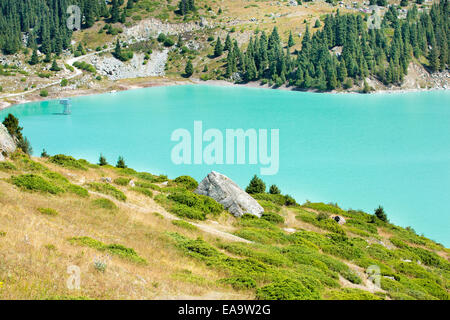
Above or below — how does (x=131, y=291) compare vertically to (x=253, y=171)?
above

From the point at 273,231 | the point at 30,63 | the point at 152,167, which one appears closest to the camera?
the point at 273,231

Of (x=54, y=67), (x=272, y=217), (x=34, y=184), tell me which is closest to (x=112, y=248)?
(x=34, y=184)

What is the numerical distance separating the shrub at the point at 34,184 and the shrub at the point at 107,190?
353 cm

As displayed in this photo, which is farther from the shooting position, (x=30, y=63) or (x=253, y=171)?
(x=30, y=63)

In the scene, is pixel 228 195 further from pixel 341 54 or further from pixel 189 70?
pixel 341 54

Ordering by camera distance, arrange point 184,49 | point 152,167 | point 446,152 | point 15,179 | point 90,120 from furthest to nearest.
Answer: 1. point 184,49
2. point 90,120
3. point 446,152
4. point 152,167
5. point 15,179

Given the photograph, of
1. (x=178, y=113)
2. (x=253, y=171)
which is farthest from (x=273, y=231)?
(x=178, y=113)

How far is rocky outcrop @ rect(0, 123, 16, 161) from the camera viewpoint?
1346 inches

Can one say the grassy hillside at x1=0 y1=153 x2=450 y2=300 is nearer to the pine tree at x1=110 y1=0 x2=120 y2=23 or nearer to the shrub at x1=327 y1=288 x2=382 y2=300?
the shrub at x1=327 y1=288 x2=382 y2=300

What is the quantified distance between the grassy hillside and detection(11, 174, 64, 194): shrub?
7 cm

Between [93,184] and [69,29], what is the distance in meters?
158

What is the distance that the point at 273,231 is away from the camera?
31016mm

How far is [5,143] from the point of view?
34.8 metres

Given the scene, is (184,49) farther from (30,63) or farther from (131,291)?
(131,291)
